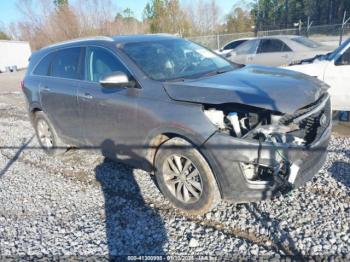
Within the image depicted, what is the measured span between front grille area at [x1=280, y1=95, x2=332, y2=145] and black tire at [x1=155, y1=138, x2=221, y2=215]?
3.05 ft

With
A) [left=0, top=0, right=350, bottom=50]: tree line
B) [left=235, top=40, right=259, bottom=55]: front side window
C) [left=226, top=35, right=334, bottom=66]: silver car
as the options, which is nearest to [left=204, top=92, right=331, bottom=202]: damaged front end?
[left=226, top=35, right=334, bottom=66]: silver car

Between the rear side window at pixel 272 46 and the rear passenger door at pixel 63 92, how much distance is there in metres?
7.06

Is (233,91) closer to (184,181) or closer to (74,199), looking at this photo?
(184,181)

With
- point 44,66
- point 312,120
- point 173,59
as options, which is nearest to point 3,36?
point 44,66

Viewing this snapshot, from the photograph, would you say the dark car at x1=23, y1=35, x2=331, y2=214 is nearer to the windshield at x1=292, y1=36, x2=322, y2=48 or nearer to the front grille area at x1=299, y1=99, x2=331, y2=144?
the front grille area at x1=299, y1=99, x2=331, y2=144

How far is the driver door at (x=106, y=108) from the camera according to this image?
365cm

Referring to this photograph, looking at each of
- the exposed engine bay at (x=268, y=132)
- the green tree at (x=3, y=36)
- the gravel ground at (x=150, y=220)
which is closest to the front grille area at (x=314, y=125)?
the exposed engine bay at (x=268, y=132)

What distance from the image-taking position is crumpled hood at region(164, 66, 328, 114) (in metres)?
2.85

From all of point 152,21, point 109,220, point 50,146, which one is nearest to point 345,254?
point 109,220

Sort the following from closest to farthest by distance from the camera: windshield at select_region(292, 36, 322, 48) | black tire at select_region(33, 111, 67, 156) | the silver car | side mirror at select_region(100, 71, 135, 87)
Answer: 1. side mirror at select_region(100, 71, 135, 87)
2. black tire at select_region(33, 111, 67, 156)
3. the silver car
4. windshield at select_region(292, 36, 322, 48)

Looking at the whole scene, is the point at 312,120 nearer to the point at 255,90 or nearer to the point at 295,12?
the point at 255,90

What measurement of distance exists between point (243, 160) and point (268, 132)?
367mm

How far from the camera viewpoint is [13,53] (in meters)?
40.3

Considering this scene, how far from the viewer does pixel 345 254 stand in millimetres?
2609
